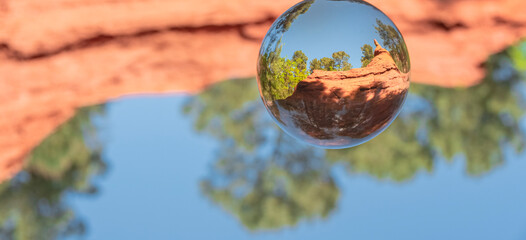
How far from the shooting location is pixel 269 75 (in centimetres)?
199

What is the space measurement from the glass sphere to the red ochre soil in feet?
17.1

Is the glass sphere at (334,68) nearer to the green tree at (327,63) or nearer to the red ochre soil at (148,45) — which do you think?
the green tree at (327,63)

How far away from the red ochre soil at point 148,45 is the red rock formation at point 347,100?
5.25 metres

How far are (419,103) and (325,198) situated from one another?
94.5 inches

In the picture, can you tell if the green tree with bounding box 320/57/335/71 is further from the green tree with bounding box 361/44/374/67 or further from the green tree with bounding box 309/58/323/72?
the green tree with bounding box 361/44/374/67

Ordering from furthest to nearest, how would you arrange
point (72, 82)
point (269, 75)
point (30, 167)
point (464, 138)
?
point (464, 138), point (30, 167), point (72, 82), point (269, 75)

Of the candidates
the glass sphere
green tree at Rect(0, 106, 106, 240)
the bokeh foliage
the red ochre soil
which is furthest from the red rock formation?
green tree at Rect(0, 106, 106, 240)

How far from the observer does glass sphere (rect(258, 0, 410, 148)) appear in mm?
1810

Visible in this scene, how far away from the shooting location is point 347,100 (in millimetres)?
1849

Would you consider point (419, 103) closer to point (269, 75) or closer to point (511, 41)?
point (511, 41)

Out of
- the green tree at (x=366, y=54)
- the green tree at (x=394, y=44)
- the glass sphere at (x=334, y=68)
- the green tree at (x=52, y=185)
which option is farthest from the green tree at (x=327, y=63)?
the green tree at (x=52, y=185)

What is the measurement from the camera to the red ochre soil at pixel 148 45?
682 cm

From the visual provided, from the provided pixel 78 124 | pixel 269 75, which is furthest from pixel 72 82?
pixel 269 75

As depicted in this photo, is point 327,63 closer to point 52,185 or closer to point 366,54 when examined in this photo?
point 366,54
